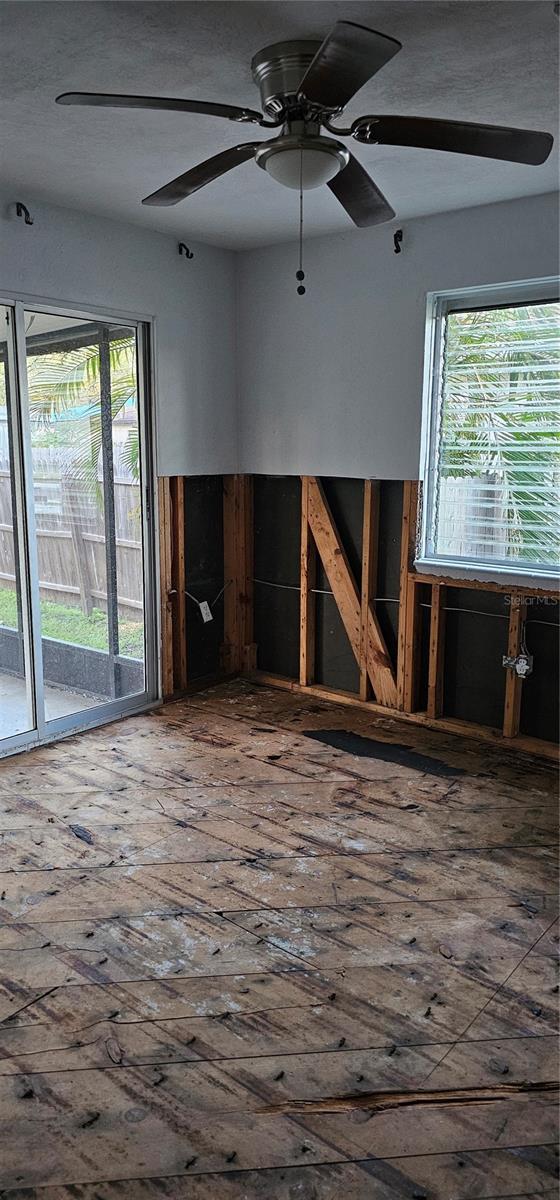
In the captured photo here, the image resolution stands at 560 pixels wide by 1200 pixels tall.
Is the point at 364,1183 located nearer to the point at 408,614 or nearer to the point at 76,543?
the point at 408,614

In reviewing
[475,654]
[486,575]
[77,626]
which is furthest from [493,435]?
[77,626]

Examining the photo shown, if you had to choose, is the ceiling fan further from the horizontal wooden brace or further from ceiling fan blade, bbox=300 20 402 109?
the horizontal wooden brace

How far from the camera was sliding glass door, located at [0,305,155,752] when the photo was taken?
13.5 feet

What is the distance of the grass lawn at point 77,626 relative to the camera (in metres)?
4.14

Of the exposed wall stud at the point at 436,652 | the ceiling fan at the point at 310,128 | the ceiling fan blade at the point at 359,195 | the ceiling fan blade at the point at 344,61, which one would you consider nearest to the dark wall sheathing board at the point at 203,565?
the exposed wall stud at the point at 436,652

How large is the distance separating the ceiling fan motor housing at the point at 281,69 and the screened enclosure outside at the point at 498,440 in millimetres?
1943

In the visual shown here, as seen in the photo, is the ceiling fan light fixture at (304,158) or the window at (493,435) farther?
the window at (493,435)

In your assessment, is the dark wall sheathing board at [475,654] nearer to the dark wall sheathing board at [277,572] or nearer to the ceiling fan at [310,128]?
the dark wall sheathing board at [277,572]

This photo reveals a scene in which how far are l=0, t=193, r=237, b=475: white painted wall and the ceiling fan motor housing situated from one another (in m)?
1.79

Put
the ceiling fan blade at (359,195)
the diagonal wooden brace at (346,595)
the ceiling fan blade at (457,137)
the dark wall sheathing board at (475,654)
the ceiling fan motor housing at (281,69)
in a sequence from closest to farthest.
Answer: the ceiling fan blade at (457,137), the ceiling fan motor housing at (281,69), the ceiling fan blade at (359,195), the dark wall sheathing board at (475,654), the diagonal wooden brace at (346,595)

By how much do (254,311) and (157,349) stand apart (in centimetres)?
76

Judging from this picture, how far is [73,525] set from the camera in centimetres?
443

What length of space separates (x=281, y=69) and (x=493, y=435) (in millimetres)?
2178

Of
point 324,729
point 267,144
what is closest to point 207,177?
point 267,144
